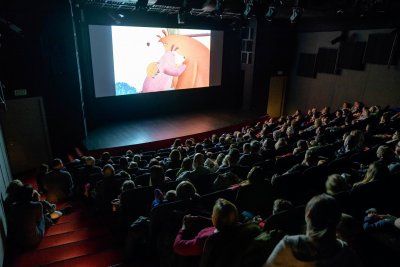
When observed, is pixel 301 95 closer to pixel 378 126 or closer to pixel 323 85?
pixel 323 85

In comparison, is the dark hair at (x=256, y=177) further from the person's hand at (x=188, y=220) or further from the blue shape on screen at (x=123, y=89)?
the blue shape on screen at (x=123, y=89)

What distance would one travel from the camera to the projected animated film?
9.04 metres

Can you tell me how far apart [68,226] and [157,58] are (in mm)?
6630

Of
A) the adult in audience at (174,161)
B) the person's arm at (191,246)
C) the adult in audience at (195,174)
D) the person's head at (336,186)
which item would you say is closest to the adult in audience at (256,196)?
the person's head at (336,186)

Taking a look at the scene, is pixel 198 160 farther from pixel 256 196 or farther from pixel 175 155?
pixel 256 196

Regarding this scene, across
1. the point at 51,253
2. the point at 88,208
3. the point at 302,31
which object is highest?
the point at 302,31

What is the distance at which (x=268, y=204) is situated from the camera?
322 cm

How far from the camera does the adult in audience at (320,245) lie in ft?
4.59

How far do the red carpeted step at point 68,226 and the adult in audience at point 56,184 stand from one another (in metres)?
0.93

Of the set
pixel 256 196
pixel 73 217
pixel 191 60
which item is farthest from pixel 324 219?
pixel 191 60

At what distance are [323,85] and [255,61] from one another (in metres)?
2.76

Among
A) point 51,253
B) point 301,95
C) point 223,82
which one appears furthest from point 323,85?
point 51,253

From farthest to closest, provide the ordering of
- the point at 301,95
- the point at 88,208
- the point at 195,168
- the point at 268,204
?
the point at 301,95, the point at 88,208, the point at 195,168, the point at 268,204

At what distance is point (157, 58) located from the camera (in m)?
9.52
